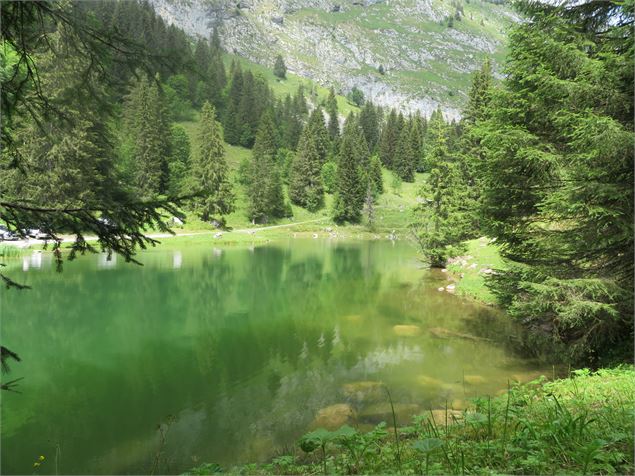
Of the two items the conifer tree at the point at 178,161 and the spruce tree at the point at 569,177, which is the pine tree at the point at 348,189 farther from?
the spruce tree at the point at 569,177

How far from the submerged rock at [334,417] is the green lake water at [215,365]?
0.04 m

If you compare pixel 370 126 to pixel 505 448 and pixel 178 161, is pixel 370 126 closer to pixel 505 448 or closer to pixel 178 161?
pixel 178 161

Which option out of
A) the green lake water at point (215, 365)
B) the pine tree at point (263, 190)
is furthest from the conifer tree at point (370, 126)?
the green lake water at point (215, 365)

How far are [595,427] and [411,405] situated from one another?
13.9 ft

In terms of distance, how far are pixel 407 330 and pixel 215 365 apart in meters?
6.40

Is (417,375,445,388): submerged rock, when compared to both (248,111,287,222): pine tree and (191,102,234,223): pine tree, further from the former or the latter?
(248,111,287,222): pine tree

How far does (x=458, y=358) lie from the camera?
407 inches

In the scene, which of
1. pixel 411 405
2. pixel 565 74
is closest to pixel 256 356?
pixel 411 405

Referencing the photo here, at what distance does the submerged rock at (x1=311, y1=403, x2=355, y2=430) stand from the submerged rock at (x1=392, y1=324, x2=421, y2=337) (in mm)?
5305

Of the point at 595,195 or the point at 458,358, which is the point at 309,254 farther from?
the point at 595,195

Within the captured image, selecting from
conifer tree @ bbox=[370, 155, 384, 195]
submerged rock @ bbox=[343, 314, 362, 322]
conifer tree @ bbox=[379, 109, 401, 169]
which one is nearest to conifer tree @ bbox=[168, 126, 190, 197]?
conifer tree @ bbox=[370, 155, 384, 195]

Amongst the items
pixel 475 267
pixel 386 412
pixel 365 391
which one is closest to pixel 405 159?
pixel 475 267

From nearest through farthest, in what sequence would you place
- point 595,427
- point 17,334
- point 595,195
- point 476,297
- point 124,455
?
point 595,427
point 124,455
point 595,195
point 17,334
point 476,297

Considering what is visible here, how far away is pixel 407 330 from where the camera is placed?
510 inches
